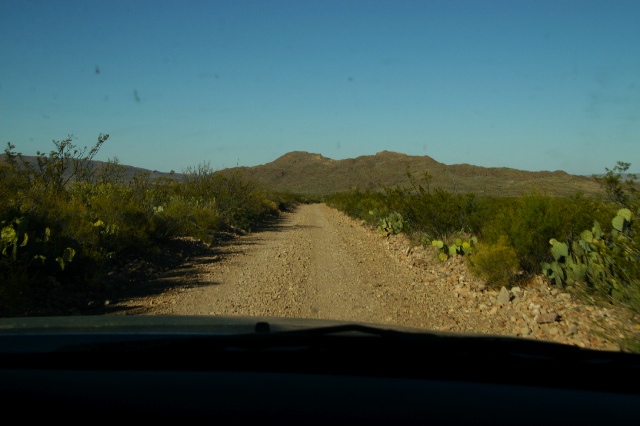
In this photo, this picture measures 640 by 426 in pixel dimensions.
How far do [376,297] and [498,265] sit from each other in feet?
6.82

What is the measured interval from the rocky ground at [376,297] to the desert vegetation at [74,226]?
96 centimetres

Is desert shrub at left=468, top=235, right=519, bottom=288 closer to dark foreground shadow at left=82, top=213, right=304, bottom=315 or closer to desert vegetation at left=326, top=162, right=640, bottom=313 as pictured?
desert vegetation at left=326, top=162, right=640, bottom=313

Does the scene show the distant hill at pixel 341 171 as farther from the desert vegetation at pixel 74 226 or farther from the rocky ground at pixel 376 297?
the rocky ground at pixel 376 297

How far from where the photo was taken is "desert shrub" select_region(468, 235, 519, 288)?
31.8ft

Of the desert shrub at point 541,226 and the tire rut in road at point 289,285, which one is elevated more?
the desert shrub at point 541,226

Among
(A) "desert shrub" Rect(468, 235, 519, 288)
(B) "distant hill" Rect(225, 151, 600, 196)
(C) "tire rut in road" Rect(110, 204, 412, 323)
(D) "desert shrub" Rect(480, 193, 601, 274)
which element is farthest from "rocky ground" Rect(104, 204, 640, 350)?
(B) "distant hill" Rect(225, 151, 600, 196)

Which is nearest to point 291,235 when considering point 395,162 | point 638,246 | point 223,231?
point 223,231

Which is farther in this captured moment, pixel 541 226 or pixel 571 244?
pixel 541 226

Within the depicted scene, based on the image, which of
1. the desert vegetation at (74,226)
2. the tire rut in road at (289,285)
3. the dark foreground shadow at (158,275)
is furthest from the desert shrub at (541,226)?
the desert vegetation at (74,226)

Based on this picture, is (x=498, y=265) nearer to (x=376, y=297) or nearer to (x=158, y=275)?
(x=376, y=297)

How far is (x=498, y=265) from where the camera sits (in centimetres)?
968

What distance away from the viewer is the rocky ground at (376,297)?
7609 mm

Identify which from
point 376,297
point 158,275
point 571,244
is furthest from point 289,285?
point 571,244

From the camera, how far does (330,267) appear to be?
13.3 m
